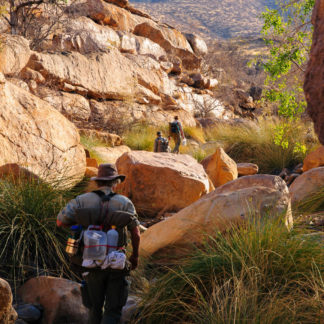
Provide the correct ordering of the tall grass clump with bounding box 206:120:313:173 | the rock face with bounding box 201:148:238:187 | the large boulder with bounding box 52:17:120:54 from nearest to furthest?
the rock face with bounding box 201:148:238:187
the tall grass clump with bounding box 206:120:313:173
the large boulder with bounding box 52:17:120:54

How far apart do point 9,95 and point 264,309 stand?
6.29 metres

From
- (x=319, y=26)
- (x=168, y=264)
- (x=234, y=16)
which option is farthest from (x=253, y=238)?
(x=234, y=16)

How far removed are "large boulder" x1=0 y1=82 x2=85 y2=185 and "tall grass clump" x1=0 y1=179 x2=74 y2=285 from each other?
187 cm

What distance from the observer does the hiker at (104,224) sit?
134 inches

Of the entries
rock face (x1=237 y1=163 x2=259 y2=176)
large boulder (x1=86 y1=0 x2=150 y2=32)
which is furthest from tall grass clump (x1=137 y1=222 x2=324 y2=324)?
large boulder (x1=86 y1=0 x2=150 y2=32)

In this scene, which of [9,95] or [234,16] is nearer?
[9,95]

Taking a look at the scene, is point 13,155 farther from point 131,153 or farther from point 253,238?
point 253,238

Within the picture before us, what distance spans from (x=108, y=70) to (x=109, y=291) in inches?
629

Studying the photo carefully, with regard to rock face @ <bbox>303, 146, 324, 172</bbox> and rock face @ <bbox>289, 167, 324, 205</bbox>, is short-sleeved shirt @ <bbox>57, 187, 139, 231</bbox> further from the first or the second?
rock face @ <bbox>303, 146, 324, 172</bbox>

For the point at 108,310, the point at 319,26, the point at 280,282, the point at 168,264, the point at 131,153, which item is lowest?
the point at 131,153

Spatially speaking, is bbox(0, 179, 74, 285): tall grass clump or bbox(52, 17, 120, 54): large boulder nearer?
bbox(0, 179, 74, 285): tall grass clump

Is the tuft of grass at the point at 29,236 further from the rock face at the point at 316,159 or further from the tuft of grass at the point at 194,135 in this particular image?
the tuft of grass at the point at 194,135

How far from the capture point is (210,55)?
36.0 metres

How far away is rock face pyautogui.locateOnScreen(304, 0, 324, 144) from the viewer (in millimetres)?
2754
